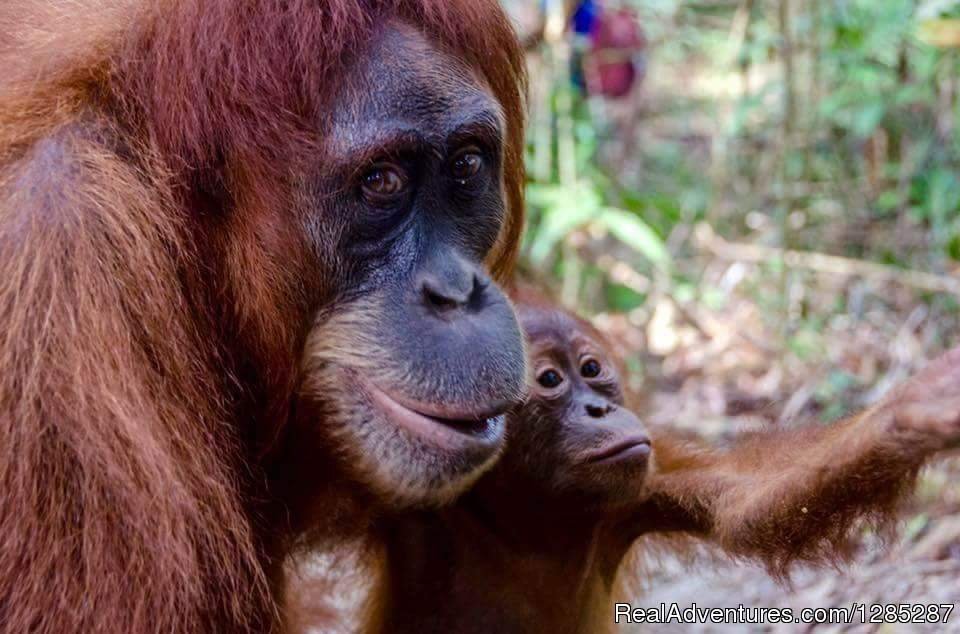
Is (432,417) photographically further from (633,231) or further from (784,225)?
(784,225)

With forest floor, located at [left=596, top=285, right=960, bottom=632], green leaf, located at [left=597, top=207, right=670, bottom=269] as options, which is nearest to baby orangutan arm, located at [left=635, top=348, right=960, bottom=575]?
forest floor, located at [left=596, top=285, right=960, bottom=632]

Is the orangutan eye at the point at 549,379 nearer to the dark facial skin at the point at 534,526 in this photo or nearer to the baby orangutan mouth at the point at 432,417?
the dark facial skin at the point at 534,526

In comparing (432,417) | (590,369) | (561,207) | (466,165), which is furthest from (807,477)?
(561,207)

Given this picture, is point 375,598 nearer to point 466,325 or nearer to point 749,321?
point 466,325

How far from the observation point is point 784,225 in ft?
18.8

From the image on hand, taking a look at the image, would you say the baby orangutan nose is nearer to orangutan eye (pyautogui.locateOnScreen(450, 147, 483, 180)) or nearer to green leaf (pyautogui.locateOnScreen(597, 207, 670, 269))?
orangutan eye (pyautogui.locateOnScreen(450, 147, 483, 180))

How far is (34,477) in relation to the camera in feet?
6.93

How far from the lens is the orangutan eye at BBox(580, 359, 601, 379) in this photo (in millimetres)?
3348

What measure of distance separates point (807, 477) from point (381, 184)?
3.91 feet

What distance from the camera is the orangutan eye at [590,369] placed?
3.35 meters

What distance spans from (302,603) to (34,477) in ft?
6.89

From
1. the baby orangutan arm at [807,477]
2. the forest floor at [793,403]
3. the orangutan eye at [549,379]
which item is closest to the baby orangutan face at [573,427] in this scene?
the orangutan eye at [549,379]

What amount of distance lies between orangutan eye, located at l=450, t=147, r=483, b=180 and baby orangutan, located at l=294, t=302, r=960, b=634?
723mm

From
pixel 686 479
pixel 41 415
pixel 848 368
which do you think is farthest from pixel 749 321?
pixel 41 415
